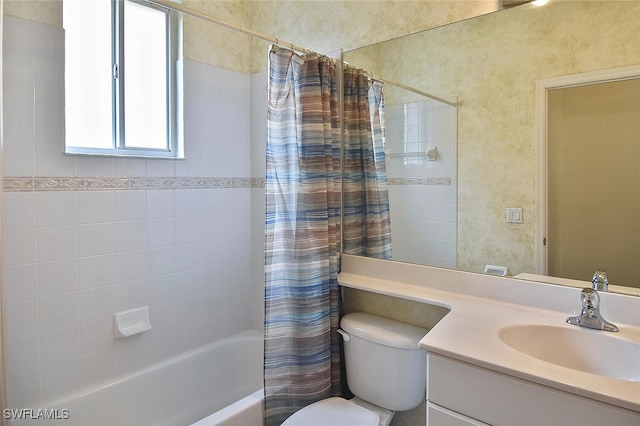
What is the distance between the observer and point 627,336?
3.71 ft

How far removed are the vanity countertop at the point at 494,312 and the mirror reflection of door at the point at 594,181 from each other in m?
0.12

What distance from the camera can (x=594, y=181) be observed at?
4.21 feet

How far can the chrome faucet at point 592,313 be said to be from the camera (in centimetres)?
117

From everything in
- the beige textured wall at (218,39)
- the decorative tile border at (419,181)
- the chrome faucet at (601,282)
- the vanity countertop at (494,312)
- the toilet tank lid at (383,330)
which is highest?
the beige textured wall at (218,39)

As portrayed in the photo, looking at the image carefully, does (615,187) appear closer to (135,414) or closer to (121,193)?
(121,193)

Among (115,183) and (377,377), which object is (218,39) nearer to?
(115,183)

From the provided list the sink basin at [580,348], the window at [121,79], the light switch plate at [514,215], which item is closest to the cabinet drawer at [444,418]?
the sink basin at [580,348]

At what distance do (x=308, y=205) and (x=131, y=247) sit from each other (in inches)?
40.1

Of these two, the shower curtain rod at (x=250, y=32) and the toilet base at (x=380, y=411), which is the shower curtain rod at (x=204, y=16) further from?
the toilet base at (x=380, y=411)

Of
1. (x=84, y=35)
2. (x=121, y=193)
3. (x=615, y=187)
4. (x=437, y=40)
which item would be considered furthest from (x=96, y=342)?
(x=615, y=187)

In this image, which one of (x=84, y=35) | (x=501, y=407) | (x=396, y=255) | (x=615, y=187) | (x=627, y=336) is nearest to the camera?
(x=501, y=407)


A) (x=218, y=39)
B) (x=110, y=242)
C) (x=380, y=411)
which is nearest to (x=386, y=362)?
(x=380, y=411)

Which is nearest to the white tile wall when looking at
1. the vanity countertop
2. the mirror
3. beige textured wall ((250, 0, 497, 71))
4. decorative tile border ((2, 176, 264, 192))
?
decorative tile border ((2, 176, 264, 192))

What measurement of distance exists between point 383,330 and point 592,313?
0.74m
